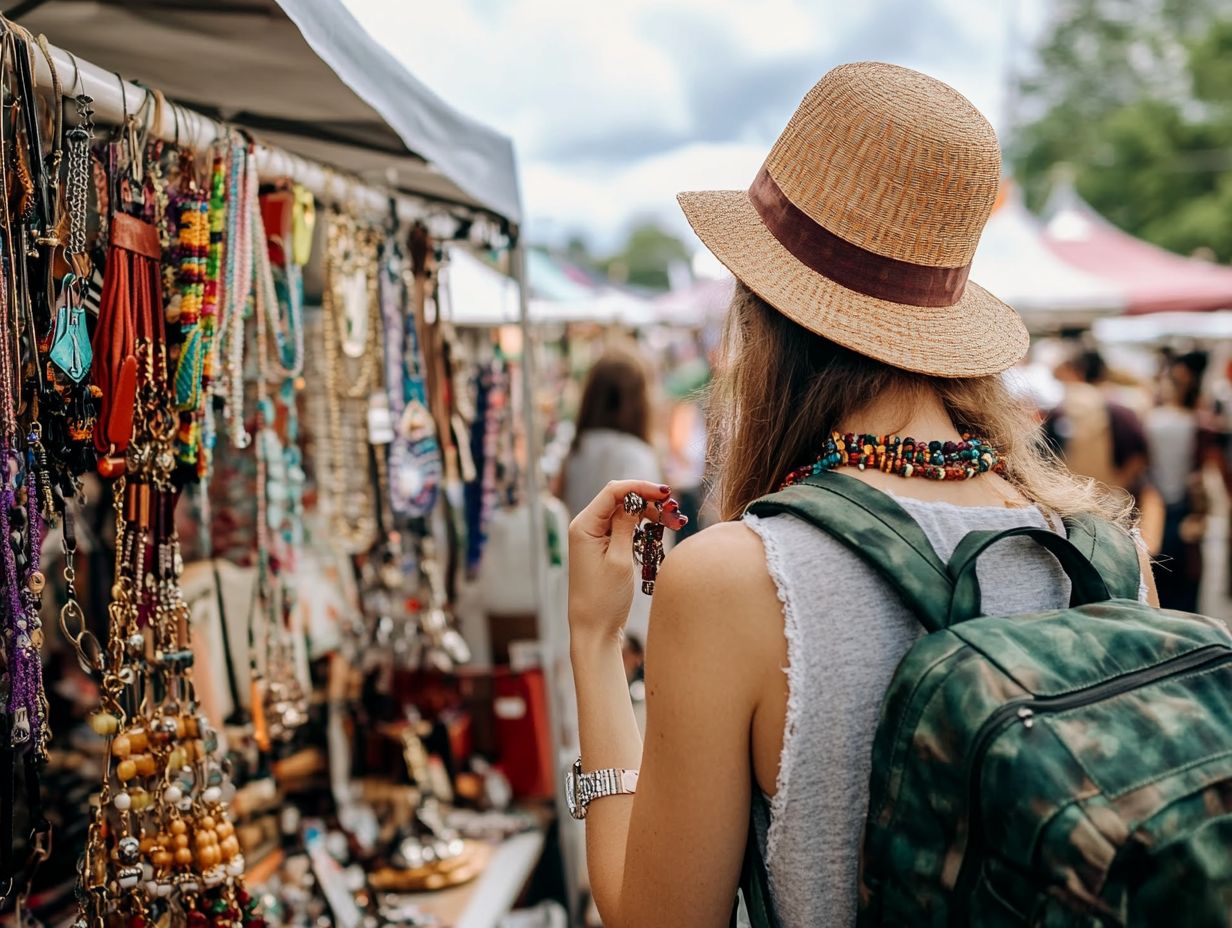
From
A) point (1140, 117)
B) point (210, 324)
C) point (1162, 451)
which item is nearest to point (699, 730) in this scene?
point (210, 324)

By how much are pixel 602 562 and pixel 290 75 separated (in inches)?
49.7

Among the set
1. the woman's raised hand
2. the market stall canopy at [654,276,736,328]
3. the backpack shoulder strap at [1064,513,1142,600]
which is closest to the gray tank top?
the backpack shoulder strap at [1064,513,1142,600]

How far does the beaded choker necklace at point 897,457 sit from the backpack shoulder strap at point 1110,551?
15 cm

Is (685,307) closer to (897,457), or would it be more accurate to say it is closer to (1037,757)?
(897,457)

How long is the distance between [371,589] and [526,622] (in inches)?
39.3

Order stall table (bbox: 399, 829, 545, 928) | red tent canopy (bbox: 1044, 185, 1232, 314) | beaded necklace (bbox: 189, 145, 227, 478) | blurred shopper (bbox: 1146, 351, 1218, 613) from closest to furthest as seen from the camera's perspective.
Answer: beaded necklace (bbox: 189, 145, 227, 478) < stall table (bbox: 399, 829, 545, 928) < blurred shopper (bbox: 1146, 351, 1218, 613) < red tent canopy (bbox: 1044, 185, 1232, 314)

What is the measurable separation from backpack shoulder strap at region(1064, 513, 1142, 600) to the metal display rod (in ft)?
4.53

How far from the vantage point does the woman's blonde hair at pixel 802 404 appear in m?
1.15

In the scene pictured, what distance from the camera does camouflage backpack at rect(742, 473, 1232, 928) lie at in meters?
0.83

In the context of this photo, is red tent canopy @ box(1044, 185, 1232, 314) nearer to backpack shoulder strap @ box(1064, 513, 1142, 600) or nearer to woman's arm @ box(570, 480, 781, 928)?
backpack shoulder strap @ box(1064, 513, 1142, 600)

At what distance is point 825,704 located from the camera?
982mm

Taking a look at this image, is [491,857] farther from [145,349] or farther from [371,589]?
[145,349]

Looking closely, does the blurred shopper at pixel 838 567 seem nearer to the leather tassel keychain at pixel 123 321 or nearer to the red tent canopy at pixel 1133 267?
the leather tassel keychain at pixel 123 321

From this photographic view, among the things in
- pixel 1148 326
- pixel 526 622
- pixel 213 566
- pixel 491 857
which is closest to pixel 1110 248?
pixel 1148 326
